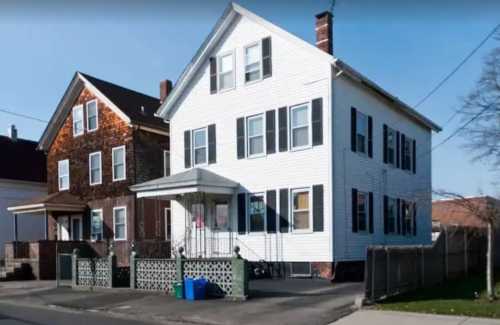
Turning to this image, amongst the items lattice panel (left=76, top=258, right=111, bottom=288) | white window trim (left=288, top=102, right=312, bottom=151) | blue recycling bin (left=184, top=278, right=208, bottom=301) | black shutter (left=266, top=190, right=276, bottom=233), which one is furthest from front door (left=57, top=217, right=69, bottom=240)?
blue recycling bin (left=184, top=278, right=208, bottom=301)

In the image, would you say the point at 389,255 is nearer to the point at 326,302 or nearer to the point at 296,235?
the point at 326,302

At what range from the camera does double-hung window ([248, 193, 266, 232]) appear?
69.2ft

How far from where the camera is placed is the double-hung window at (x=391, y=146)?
24148 mm

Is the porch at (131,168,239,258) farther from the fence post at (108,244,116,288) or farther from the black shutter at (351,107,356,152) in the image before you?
the black shutter at (351,107,356,152)

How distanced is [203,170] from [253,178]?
262 centimetres

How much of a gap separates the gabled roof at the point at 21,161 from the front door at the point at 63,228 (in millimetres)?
7085

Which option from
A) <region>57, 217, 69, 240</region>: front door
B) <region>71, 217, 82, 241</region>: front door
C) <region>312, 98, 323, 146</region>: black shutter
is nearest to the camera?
<region>312, 98, 323, 146</region>: black shutter

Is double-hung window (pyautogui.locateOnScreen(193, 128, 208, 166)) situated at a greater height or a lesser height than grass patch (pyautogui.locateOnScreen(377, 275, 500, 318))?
greater

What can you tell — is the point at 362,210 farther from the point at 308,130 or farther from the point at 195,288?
the point at 195,288

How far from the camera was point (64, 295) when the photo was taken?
18.7 metres

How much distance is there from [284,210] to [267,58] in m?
5.93

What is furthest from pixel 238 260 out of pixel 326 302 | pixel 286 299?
pixel 326 302

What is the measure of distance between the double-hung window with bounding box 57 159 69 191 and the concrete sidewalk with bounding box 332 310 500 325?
23.0m

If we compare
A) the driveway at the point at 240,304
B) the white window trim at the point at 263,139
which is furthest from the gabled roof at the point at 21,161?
the white window trim at the point at 263,139
